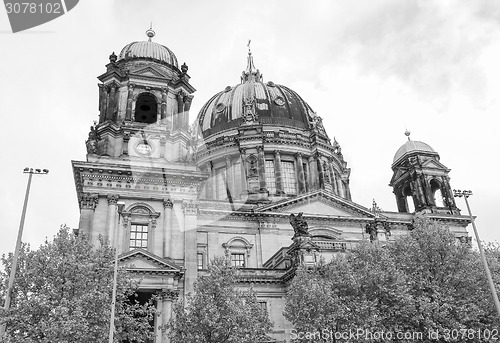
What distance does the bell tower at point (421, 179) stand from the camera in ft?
176

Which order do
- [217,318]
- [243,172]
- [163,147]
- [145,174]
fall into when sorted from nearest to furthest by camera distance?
[217,318] → [145,174] → [163,147] → [243,172]

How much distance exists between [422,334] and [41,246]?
21.6 meters

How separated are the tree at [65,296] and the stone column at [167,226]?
6854mm

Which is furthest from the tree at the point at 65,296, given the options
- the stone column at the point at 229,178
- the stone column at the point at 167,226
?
the stone column at the point at 229,178

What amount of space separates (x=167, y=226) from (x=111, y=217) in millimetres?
3893

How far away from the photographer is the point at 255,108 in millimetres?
60750

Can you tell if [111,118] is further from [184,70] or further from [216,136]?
[216,136]

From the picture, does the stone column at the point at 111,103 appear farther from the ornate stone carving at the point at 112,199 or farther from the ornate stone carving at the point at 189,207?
the ornate stone carving at the point at 189,207

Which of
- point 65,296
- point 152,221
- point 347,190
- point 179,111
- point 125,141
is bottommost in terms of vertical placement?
point 65,296

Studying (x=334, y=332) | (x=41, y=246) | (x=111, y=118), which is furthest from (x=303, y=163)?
(x=41, y=246)

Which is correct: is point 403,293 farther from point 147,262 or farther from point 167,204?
point 167,204

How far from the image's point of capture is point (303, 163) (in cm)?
5728

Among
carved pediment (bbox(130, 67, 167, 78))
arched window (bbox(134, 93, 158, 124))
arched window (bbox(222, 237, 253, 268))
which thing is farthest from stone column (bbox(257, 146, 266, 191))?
carved pediment (bbox(130, 67, 167, 78))

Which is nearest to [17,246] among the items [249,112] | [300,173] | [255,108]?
[300,173]
